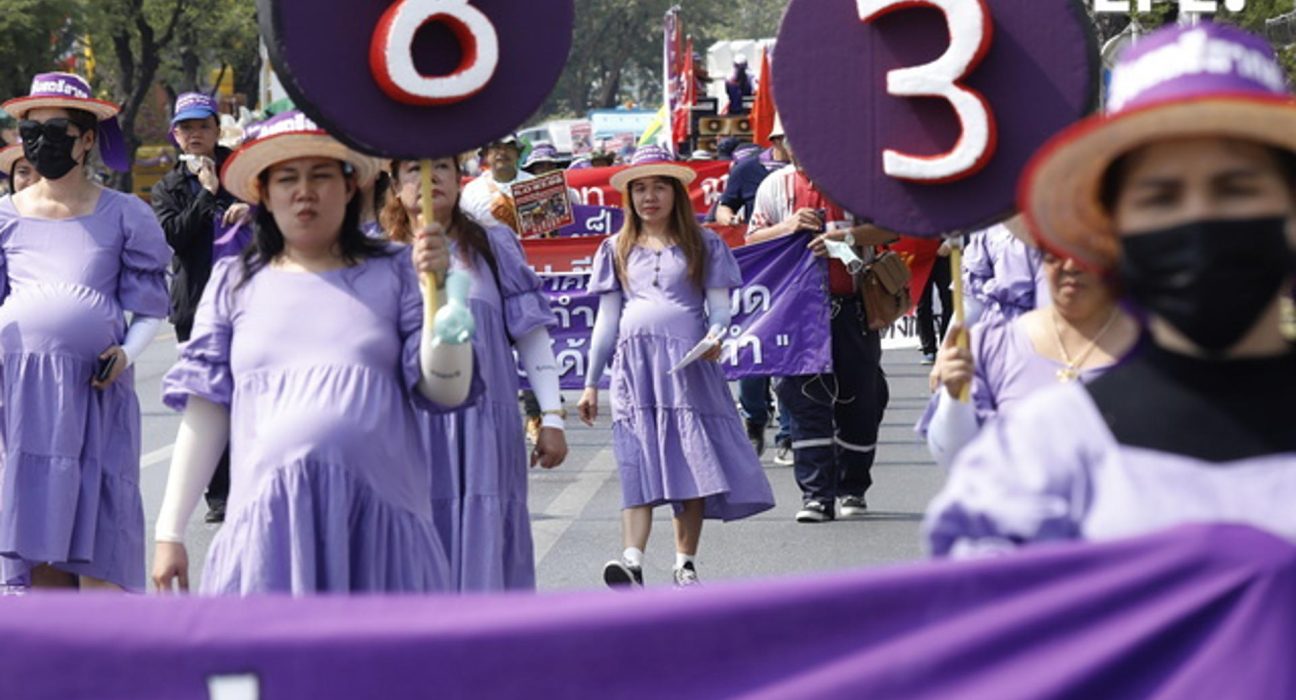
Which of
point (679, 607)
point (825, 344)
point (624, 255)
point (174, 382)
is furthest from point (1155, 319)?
point (825, 344)

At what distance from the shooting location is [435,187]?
7.17 metres

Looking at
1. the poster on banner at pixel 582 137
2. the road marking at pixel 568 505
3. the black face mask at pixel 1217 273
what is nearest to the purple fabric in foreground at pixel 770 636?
the black face mask at pixel 1217 273

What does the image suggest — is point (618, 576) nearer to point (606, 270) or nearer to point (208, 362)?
point (606, 270)

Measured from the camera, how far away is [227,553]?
5.33 meters

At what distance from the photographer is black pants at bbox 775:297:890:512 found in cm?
1144

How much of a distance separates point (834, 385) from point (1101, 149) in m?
8.82

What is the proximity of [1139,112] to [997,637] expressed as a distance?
722 millimetres

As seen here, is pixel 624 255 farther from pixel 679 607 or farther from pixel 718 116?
pixel 718 116

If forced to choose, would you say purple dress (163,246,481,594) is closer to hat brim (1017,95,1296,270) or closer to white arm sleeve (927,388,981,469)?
white arm sleeve (927,388,981,469)

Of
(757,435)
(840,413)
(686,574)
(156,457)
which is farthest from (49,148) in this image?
(757,435)

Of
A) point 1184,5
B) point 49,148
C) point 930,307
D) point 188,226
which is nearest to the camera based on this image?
point 49,148

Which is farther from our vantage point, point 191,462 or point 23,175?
point 23,175

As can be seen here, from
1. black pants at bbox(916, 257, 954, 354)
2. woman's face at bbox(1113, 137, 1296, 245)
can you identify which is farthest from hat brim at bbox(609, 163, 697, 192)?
black pants at bbox(916, 257, 954, 354)

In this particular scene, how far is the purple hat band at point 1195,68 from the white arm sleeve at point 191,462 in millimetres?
2815
